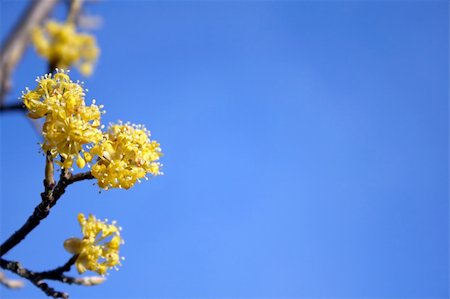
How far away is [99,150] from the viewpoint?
199 cm

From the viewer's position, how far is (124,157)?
2.10m

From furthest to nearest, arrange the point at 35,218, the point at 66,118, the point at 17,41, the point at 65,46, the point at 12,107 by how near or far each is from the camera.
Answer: the point at 65,46 < the point at 17,41 < the point at 12,107 < the point at 66,118 < the point at 35,218

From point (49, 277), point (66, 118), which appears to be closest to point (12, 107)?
point (66, 118)

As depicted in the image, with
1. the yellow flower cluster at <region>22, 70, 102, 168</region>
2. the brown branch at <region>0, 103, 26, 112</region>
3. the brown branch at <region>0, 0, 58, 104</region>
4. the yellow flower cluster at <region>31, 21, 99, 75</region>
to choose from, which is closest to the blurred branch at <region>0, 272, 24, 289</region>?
the yellow flower cluster at <region>22, 70, 102, 168</region>

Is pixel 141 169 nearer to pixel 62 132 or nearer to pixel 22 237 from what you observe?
pixel 62 132

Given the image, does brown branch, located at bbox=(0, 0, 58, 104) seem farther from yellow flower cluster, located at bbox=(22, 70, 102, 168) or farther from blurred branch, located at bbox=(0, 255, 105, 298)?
blurred branch, located at bbox=(0, 255, 105, 298)

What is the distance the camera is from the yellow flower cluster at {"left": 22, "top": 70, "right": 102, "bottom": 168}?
1.95 meters

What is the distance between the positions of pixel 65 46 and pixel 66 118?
3.16 meters

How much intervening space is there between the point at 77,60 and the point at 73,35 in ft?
0.90

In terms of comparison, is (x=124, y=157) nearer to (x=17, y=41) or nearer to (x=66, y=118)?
(x=66, y=118)

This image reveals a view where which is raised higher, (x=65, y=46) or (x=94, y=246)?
(x=65, y=46)

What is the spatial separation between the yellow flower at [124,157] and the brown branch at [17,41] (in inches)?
55.1

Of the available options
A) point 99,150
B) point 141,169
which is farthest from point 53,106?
point 141,169

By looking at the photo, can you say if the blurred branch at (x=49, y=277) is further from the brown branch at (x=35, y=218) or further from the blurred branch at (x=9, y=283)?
the blurred branch at (x=9, y=283)
